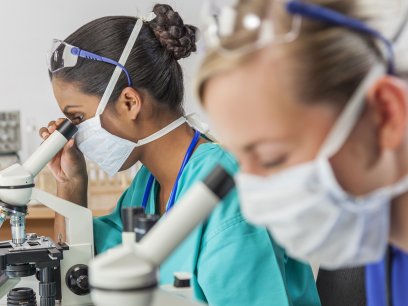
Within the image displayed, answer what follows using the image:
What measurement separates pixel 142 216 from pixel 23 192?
56cm

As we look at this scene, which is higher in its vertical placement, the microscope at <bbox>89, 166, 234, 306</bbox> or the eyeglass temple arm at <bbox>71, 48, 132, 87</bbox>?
the eyeglass temple arm at <bbox>71, 48, 132, 87</bbox>

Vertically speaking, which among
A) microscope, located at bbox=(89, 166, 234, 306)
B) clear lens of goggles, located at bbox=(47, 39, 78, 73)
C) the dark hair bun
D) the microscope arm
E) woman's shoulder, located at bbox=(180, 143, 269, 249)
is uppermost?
the dark hair bun

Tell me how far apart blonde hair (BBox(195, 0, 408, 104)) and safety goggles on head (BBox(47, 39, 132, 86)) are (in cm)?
81

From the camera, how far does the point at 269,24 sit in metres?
0.65

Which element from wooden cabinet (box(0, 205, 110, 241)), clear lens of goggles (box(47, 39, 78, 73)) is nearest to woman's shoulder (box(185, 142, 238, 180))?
clear lens of goggles (box(47, 39, 78, 73))

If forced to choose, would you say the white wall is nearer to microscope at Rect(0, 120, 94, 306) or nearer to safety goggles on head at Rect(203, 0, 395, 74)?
microscope at Rect(0, 120, 94, 306)

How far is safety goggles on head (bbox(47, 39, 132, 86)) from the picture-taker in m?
1.45

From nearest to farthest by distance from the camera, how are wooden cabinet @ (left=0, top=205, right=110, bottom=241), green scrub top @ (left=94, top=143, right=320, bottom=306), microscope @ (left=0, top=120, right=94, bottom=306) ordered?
green scrub top @ (left=94, top=143, right=320, bottom=306)
microscope @ (left=0, top=120, right=94, bottom=306)
wooden cabinet @ (left=0, top=205, right=110, bottom=241)

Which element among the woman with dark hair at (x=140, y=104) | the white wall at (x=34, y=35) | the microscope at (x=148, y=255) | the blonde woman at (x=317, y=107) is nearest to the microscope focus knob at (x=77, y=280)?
the woman with dark hair at (x=140, y=104)

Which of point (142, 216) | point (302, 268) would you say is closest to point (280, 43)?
point (142, 216)

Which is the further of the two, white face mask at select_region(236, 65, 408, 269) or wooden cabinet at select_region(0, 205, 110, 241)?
wooden cabinet at select_region(0, 205, 110, 241)

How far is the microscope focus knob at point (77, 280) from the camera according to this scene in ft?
4.44

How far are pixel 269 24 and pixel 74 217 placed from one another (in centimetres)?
91

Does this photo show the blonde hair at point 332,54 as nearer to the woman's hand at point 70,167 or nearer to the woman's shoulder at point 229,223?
the woman's shoulder at point 229,223
